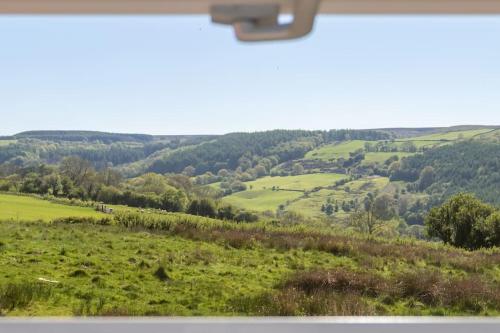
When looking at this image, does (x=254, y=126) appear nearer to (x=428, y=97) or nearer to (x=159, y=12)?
(x=428, y=97)

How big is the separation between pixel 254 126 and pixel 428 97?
4.64 feet

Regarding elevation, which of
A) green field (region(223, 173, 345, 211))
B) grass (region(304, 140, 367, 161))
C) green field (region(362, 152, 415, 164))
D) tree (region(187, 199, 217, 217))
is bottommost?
tree (region(187, 199, 217, 217))

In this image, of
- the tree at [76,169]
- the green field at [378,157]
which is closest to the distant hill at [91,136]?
the tree at [76,169]

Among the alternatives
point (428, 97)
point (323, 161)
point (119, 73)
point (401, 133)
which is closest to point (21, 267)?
point (119, 73)

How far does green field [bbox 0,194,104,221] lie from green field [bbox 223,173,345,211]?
0.98 metres

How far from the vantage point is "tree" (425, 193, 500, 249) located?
357 centimetres

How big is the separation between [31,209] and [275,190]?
1.62 m

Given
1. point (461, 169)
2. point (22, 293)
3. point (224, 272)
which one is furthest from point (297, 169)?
point (22, 293)

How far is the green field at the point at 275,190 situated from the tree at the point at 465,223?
722 millimetres

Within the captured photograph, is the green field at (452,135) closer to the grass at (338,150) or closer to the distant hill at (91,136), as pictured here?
the grass at (338,150)

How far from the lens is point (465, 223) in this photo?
3.61m

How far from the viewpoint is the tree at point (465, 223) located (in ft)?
11.7

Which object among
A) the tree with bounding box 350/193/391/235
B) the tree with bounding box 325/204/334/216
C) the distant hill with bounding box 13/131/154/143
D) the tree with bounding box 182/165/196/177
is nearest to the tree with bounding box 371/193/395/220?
the tree with bounding box 350/193/391/235

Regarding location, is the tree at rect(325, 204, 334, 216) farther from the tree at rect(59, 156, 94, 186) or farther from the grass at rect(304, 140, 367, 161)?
the tree at rect(59, 156, 94, 186)
